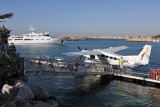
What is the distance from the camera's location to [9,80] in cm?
1066

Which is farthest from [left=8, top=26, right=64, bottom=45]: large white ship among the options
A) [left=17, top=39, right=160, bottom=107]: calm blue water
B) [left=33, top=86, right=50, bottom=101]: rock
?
[left=33, top=86, right=50, bottom=101]: rock

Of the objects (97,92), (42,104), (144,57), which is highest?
(144,57)

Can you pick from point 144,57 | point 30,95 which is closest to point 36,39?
point 144,57

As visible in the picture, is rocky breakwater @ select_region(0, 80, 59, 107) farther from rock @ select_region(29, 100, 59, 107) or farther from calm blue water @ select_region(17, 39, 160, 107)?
calm blue water @ select_region(17, 39, 160, 107)

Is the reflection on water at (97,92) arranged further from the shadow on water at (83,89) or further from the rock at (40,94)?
the rock at (40,94)

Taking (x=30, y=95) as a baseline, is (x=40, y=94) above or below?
below

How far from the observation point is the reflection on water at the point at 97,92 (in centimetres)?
1150

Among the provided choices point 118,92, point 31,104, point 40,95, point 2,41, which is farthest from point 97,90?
point 2,41

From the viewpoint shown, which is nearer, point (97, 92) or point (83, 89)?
point (97, 92)

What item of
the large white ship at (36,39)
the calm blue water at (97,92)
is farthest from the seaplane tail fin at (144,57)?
the large white ship at (36,39)

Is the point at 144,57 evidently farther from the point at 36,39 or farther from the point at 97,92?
the point at 36,39

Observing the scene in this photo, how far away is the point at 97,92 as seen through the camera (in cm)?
1377

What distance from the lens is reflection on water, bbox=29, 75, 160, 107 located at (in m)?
11.5

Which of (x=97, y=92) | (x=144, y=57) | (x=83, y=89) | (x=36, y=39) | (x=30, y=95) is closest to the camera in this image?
(x=30, y=95)
